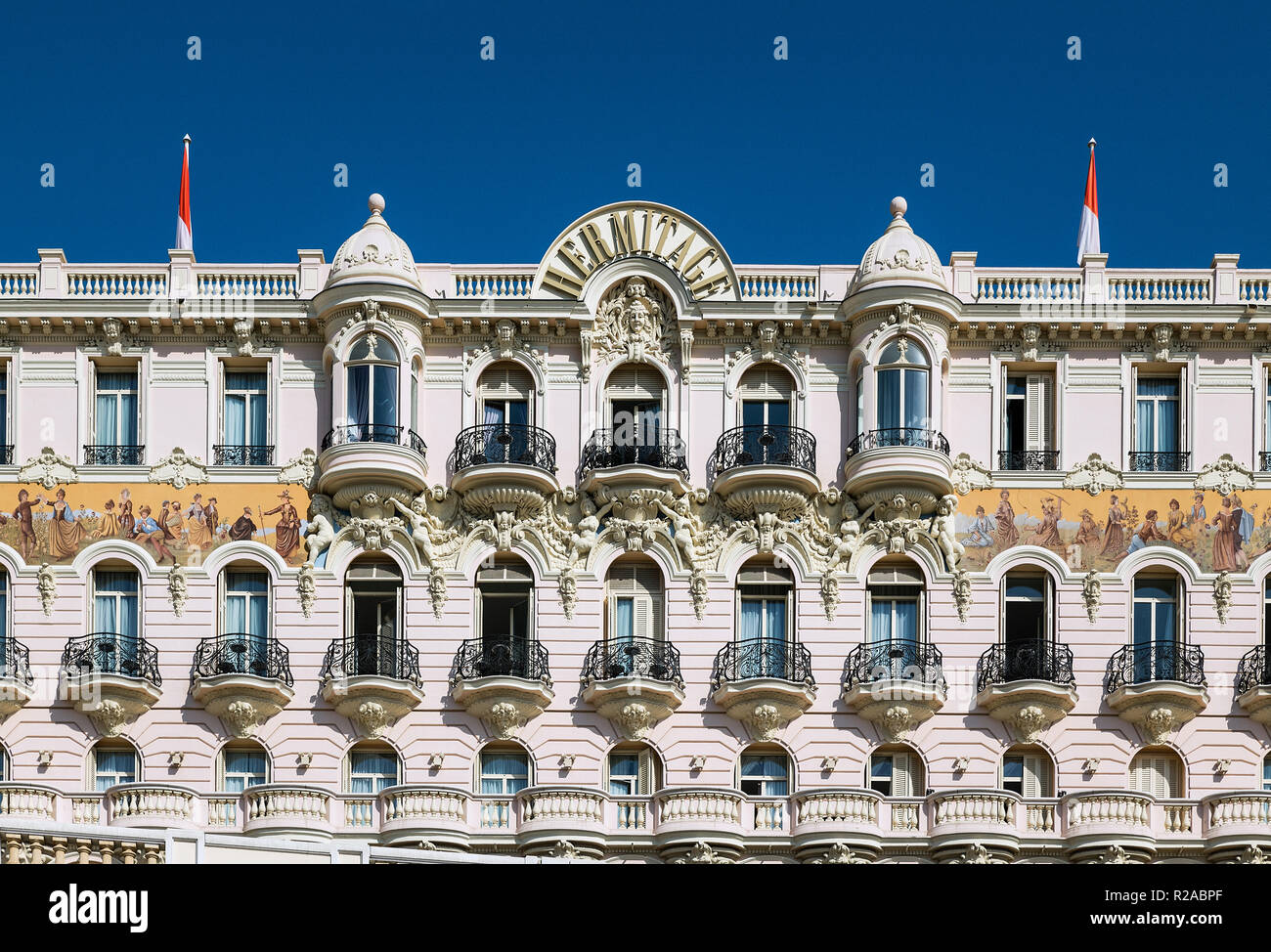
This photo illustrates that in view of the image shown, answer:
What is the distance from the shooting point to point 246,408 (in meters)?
66.0

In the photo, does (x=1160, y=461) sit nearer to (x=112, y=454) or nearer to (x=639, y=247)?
(x=639, y=247)

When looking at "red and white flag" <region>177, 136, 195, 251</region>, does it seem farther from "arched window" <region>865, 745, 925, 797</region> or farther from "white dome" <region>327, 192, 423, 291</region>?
"arched window" <region>865, 745, 925, 797</region>

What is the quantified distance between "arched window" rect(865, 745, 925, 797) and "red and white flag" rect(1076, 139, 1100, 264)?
42.0 feet

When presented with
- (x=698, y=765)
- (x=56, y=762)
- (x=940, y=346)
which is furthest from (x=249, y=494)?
(x=940, y=346)

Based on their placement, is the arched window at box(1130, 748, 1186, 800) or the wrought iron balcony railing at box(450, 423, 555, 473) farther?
the wrought iron balcony railing at box(450, 423, 555, 473)

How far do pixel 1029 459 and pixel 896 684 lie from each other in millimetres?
6406

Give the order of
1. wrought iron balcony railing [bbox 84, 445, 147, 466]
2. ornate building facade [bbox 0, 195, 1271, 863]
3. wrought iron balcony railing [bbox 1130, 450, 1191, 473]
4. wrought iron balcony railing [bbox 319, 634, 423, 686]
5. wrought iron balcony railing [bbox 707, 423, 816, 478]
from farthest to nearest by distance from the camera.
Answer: wrought iron balcony railing [bbox 1130, 450, 1191, 473], wrought iron balcony railing [bbox 84, 445, 147, 466], wrought iron balcony railing [bbox 707, 423, 816, 478], wrought iron balcony railing [bbox 319, 634, 423, 686], ornate building facade [bbox 0, 195, 1271, 863]

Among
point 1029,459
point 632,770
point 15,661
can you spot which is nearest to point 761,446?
point 1029,459

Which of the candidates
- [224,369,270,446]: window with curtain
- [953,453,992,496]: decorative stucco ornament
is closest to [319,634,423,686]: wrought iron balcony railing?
[224,369,270,446]: window with curtain

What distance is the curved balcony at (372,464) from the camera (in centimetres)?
6406

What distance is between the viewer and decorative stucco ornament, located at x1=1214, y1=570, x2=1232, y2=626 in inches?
2534

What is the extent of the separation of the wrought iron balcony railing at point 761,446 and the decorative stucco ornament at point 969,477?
10.5 feet

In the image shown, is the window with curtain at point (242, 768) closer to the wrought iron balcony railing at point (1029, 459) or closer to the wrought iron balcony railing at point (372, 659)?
the wrought iron balcony railing at point (372, 659)

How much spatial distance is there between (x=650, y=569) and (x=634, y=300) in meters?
6.16
